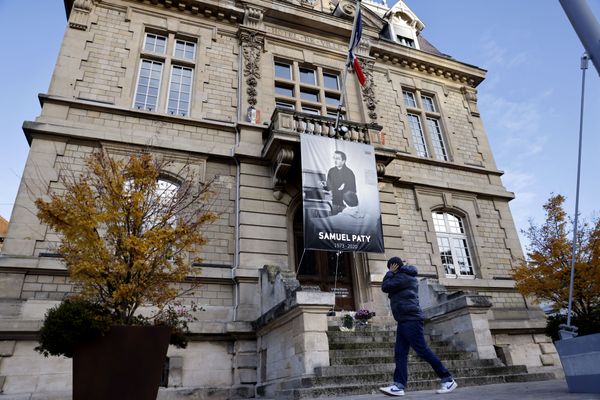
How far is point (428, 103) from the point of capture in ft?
51.6

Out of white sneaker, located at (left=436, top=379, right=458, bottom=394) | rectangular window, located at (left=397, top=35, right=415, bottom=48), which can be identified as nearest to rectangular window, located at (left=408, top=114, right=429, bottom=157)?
rectangular window, located at (left=397, top=35, right=415, bottom=48)

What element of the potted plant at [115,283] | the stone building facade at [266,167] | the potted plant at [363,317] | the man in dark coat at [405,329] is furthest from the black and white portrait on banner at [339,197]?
the man in dark coat at [405,329]

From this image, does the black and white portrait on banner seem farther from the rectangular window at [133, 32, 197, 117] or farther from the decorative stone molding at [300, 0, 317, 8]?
the decorative stone molding at [300, 0, 317, 8]

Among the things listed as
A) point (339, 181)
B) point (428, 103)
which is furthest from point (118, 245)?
point (428, 103)

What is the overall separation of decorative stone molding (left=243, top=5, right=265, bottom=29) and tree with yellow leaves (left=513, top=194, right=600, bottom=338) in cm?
1075

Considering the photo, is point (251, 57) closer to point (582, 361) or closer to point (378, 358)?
point (378, 358)

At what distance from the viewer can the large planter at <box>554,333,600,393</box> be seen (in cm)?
358

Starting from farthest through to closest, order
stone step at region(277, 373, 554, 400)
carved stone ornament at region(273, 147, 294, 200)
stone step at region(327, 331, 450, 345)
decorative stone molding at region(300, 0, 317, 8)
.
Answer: decorative stone molding at region(300, 0, 317, 8) → carved stone ornament at region(273, 147, 294, 200) → stone step at region(327, 331, 450, 345) → stone step at region(277, 373, 554, 400)

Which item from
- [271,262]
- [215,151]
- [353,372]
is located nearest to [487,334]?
[353,372]

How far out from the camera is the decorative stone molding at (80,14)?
1097 cm

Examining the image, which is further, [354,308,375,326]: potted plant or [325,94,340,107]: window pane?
[325,94,340,107]: window pane

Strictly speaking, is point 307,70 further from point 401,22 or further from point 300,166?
point 401,22

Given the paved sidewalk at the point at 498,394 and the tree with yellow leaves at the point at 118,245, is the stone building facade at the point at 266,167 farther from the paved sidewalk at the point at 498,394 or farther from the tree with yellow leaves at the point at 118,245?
the tree with yellow leaves at the point at 118,245

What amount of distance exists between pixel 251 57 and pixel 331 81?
3134 millimetres
